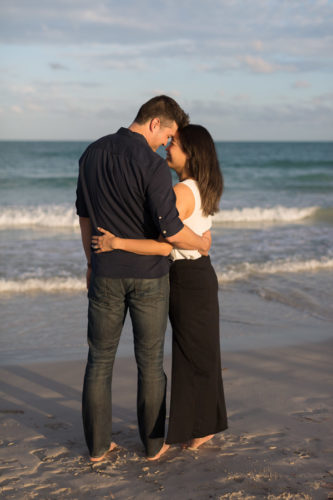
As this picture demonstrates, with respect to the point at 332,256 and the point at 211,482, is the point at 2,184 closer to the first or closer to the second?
the point at 332,256

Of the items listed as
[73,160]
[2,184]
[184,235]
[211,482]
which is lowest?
[211,482]

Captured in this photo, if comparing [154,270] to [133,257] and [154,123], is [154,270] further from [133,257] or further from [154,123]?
[154,123]

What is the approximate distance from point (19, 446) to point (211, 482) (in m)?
1.11

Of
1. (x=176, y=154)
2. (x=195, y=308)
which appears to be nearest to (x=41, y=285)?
(x=195, y=308)

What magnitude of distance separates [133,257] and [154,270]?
125 millimetres

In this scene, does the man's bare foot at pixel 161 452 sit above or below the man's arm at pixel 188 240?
below

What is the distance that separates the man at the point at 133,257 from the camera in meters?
2.61

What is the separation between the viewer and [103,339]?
9.18 ft

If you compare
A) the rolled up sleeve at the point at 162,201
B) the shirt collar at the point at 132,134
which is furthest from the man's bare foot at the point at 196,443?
the shirt collar at the point at 132,134

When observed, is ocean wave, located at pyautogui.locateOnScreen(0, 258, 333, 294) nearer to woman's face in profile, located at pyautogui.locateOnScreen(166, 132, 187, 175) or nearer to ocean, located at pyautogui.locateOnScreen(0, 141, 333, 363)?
ocean, located at pyautogui.locateOnScreen(0, 141, 333, 363)

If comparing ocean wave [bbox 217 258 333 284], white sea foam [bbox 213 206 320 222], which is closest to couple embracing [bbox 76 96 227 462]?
ocean wave [bbox 217 258 333 284]

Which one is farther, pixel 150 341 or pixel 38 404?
pixel 38 404

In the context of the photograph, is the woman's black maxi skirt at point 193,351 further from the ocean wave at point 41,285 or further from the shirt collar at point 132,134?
the ocean wave at point 41,285

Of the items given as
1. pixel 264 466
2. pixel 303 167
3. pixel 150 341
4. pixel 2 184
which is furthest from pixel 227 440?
pixel 303 167
